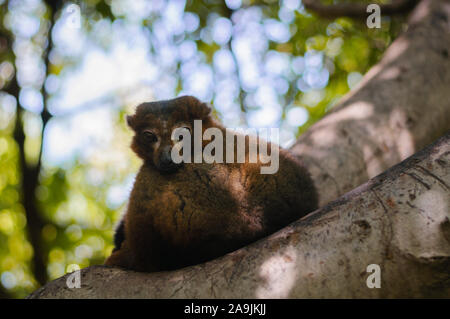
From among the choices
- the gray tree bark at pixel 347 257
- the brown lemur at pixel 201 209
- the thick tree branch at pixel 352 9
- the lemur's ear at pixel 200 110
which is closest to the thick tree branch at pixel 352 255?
the gray tree bark at pixel 347 257

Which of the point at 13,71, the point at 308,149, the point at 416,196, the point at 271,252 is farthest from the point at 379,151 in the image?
the point at 13,71

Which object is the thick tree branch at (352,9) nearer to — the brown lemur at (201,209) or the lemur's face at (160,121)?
the lemur's face at (160,121)

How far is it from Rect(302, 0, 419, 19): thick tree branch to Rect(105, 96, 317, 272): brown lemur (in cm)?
333

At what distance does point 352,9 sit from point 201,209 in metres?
4.30

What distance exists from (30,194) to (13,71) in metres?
2.14

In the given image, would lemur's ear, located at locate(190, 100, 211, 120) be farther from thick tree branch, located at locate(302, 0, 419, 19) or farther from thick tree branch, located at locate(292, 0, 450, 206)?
thick tree branch, located at locate(302, 0, 419, 19)

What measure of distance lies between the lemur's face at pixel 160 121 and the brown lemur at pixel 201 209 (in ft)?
1.56

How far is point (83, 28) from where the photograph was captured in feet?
24.9

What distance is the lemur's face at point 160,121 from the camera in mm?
3773

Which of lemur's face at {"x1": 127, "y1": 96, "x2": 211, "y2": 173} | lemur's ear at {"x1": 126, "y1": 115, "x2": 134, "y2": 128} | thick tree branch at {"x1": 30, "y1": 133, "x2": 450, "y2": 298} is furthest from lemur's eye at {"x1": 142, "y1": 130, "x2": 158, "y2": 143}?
thick tree branch at {"x1": 30, "y1": 133, "x2": 450, "y2": 298}

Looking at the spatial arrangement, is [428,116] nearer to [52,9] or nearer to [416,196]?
[416,196]

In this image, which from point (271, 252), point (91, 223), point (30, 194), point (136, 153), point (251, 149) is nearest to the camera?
point (271, 252)

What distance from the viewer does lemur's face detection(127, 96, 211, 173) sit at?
12.4 feet
